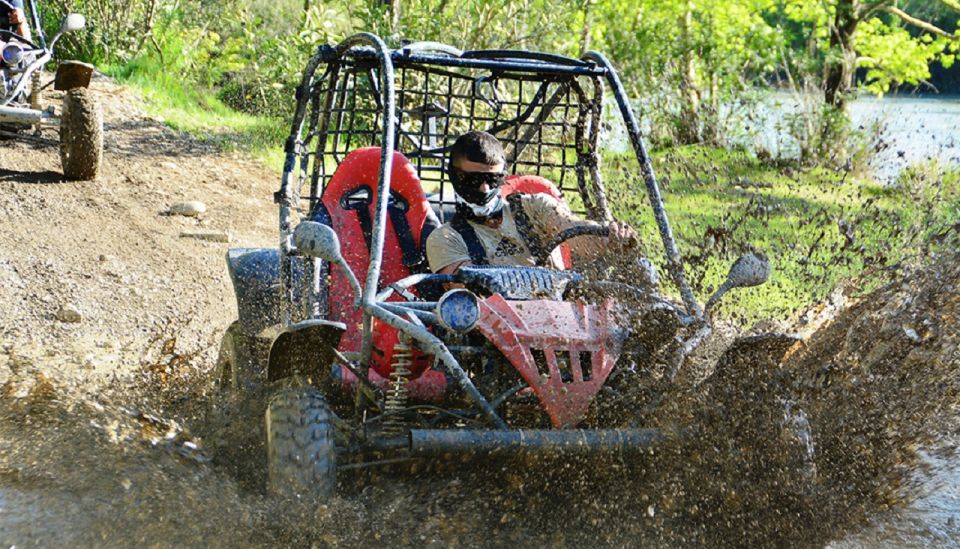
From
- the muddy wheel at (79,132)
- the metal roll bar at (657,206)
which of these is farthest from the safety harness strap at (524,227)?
the muddy wheel at (79,132)

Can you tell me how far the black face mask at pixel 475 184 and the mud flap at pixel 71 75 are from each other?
240 inches

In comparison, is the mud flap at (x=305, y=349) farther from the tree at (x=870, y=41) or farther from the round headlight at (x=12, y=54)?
the tree at (x=870, y=41)

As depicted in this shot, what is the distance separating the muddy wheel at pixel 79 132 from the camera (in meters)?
9.51

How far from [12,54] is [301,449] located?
7.38m

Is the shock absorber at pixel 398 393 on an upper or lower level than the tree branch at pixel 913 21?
lower

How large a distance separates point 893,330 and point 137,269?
5464 millimetres

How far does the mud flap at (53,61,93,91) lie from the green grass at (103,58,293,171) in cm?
218

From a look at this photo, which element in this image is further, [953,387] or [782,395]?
[953,387]

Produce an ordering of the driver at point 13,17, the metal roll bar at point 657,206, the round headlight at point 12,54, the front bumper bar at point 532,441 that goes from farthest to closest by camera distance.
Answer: the driver at point 13,17 → the round headlight at point 12,54 → the metal roll bar at point 657,206 → the front bumper bar at point 532,441

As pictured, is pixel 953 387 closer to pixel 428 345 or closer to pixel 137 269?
pixel 428 345

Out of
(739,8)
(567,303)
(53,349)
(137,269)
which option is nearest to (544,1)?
(739,8)

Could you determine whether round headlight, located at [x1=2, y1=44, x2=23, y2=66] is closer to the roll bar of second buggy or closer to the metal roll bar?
the roll bar of second buggy

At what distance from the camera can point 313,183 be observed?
5.70m

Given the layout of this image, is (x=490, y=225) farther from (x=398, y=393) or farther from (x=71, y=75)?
(x=71, y=75)
